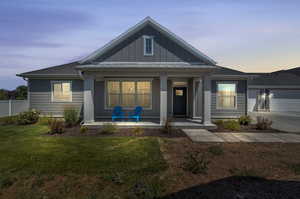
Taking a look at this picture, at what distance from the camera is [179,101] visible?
1345 centimetres

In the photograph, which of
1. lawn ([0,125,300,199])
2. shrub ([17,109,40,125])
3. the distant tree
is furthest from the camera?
the distant tree

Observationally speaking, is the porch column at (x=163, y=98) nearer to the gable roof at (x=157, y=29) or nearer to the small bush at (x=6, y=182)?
the gable roof at (x=157, y=29)

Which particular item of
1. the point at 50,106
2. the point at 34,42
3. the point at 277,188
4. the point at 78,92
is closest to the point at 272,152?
the point at 277,188

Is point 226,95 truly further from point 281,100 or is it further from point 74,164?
point 74,164

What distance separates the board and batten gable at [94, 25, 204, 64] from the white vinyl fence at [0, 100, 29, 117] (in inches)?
354

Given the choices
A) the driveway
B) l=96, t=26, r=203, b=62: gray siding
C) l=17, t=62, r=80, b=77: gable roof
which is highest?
l=96, t=26, r=203, b=62: gray siding

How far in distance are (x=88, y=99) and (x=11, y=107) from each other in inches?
334

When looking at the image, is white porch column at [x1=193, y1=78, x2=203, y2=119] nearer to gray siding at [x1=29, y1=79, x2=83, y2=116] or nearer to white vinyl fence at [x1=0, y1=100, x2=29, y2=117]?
gray siding at [x1=29, y1=79, x2=83, y2=116]

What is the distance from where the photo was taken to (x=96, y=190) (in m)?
3.36

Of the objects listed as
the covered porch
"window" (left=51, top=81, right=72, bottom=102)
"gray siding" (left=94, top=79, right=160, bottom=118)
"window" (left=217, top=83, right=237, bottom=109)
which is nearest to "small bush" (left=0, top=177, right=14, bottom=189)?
the covered porch

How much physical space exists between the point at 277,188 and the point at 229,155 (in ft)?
6.42

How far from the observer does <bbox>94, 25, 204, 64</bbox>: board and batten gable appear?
10289mm

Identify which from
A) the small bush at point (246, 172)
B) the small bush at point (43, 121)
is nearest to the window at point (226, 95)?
the small bush at point (246, 172)

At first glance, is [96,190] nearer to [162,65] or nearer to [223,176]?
[223,176]
